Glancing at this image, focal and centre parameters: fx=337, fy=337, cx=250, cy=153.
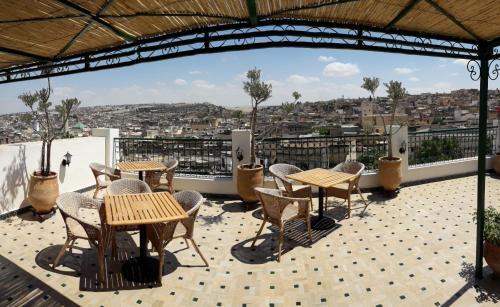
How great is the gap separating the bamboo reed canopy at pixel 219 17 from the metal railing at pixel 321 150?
4.17 meters

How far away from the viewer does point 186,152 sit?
25.1 feet

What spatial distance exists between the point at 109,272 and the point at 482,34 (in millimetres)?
4510

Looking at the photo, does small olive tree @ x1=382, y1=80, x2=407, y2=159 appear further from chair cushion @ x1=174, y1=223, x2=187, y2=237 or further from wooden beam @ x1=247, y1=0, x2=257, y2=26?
chair cushion @ x1=174, y1=223, x2=187, y2=237

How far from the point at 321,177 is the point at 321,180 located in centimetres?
19

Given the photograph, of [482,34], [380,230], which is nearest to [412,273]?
[380,230]

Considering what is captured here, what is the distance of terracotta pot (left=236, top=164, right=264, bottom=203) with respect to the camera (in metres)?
6.07

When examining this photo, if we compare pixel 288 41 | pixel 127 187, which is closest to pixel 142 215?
pixel 127 187

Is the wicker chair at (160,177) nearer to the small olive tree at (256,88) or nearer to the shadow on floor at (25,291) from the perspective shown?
the small olive tree at (256,88)

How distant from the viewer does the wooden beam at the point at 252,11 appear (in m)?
2.48

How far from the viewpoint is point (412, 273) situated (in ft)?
12.0

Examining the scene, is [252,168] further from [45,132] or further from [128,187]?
[45,132]

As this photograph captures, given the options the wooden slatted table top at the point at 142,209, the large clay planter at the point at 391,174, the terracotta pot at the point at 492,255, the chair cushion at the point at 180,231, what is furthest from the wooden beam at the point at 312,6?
the large clay planter at the point at 391,174

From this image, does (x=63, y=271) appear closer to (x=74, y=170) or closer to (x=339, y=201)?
(x=74, y=170)

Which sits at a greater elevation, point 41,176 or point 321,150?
point 321,150
